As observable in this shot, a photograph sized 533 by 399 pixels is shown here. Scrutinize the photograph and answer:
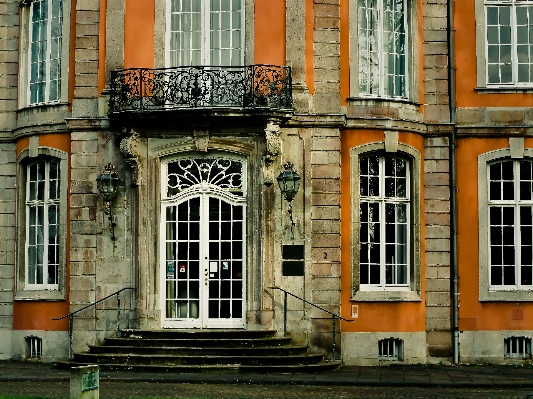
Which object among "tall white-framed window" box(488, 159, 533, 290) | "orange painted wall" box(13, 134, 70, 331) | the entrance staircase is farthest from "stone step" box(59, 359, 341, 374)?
"tall white-framed window" box(488, 159, 533, 290)

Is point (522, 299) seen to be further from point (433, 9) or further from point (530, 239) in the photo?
point (433, 9)

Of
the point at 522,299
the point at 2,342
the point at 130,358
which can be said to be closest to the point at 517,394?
the point at 522,299

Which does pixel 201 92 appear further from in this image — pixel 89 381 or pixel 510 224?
pixel 89 381

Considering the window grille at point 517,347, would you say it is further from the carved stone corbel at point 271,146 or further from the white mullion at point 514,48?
the carved stone corbel at point 271,146

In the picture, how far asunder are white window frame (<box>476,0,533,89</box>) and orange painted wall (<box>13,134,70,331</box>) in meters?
8.43

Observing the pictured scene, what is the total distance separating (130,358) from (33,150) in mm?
5176

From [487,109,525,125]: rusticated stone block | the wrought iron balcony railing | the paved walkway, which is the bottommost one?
the paved walkway

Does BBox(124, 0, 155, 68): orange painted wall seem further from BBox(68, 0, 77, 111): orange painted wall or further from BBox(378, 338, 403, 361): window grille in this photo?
BBox(378, 338, 403, 361): window grille

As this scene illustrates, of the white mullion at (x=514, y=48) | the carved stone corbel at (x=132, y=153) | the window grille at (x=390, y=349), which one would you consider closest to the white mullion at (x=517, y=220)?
the white mullion at (x=514, y=48)

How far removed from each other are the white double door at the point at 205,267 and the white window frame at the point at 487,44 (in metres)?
5.72

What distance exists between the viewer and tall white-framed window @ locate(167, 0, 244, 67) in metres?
22.3

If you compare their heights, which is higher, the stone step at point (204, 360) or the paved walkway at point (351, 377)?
the stone step at point (204, 360)

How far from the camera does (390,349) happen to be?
73.0ft

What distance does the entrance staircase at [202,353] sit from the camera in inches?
789
